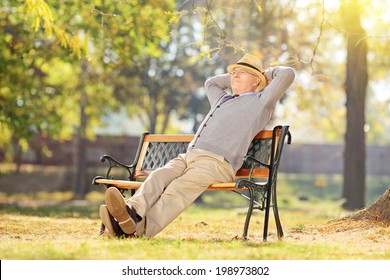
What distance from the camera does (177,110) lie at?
90.7 feet

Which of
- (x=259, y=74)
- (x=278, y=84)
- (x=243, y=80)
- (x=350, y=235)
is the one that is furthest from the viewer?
(x=350, y=235)

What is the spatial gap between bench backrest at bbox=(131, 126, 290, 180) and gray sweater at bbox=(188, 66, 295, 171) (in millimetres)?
206

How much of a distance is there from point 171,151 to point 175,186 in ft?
4.94

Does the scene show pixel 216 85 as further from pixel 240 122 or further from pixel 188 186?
pixel 188 186

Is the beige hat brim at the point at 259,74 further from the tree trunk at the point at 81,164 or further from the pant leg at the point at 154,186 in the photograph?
the tree trunk at the point at 81,164

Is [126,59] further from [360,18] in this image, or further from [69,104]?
[69,104]

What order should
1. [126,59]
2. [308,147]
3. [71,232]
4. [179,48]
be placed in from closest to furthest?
[71,232]
[126,59]
[179,48]
[308,147]

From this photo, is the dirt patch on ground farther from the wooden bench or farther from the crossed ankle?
the crossed ankle

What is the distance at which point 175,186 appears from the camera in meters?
7.20

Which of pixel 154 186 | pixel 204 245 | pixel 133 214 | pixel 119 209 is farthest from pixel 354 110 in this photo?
pixel 119 209

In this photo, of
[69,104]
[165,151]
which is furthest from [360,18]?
[69,104]

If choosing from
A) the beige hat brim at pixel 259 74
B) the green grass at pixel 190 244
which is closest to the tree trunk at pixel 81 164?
the green grass at pixel 190 244

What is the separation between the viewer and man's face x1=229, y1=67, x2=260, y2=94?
25.8 feet

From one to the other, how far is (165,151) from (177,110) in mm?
18989
